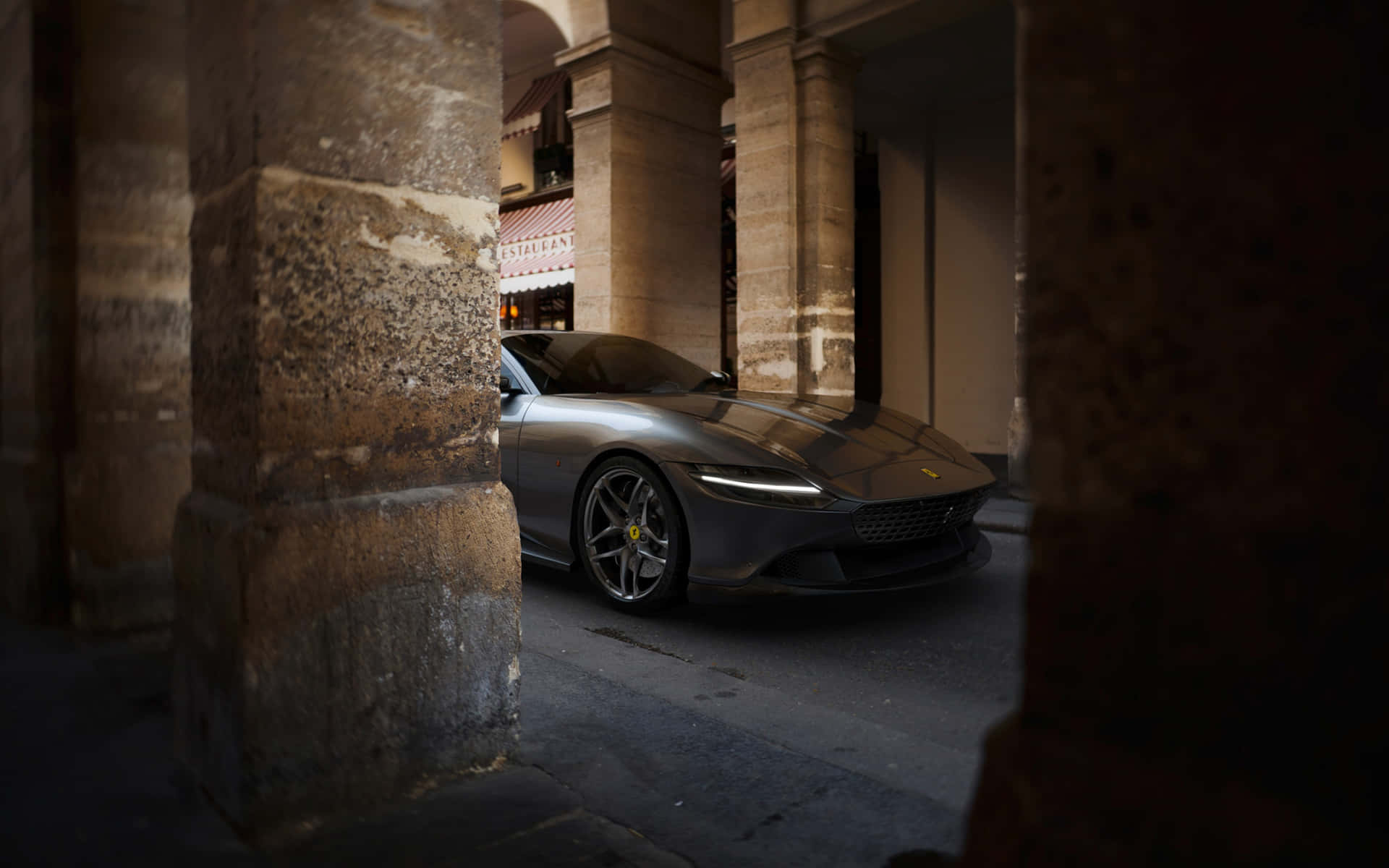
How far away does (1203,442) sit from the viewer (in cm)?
73

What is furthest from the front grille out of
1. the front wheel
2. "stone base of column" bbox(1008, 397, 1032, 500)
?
"stone base of column" bbox(1008, 397, 1032, 500)

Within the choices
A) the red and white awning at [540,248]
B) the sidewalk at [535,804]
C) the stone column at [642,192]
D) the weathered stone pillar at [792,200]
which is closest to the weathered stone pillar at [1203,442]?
the sidewalk at [535,804]

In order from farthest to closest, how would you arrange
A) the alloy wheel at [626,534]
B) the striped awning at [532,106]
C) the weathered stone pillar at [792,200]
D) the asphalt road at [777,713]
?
the striped awning at [532,106] < the weathered stone pillar at [792,200] < the alloy wheel at [626,534] < the asphalt road at [777,713]

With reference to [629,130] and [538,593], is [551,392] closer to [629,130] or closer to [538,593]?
[538,593]

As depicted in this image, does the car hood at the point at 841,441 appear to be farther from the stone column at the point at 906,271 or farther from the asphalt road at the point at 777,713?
the stone column at the point at 906,271

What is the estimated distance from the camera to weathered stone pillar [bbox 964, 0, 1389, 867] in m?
0.66

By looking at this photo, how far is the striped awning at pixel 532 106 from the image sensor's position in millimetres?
15219

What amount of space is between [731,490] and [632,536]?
586 millimetres

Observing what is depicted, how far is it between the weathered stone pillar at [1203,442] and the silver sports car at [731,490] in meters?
2.55

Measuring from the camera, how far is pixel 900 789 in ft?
6.95

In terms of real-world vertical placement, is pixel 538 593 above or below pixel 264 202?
below

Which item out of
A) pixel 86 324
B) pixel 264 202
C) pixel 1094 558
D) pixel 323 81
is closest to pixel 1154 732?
pixel 1094 558

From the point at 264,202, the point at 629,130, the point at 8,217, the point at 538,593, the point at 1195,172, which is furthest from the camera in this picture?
the point at 629,130

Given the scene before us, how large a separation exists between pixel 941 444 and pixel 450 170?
292cm
